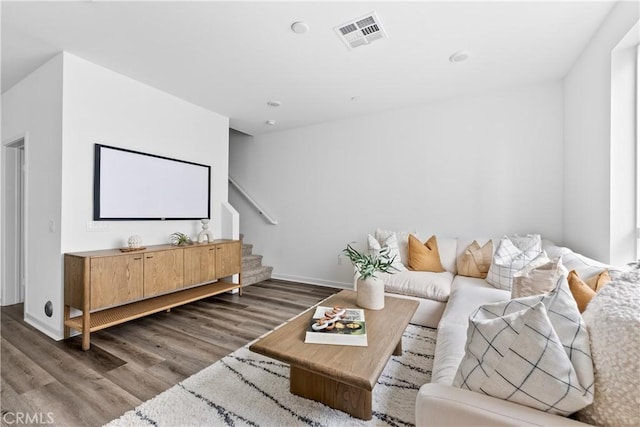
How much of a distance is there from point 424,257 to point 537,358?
232cm

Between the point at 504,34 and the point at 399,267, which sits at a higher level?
the point at 504,34

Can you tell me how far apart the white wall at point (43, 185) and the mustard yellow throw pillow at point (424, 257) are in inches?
134

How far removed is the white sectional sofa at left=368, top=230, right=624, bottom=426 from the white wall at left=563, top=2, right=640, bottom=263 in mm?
265

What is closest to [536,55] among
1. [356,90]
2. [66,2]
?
[356,90]

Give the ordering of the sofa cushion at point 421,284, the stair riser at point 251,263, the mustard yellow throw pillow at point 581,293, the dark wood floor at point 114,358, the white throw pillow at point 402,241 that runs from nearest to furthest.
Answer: the mustard yellow throw pillow at point 581,293
the dark wood floor at point 114,358
the sofa cushion at point 421,284
the white throw pillow at point 402,241
the stair riser at point 251,263

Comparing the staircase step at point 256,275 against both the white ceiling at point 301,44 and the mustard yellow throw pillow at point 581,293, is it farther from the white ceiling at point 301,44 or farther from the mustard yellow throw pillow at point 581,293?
the mustard yellow throw pillow at point 581,293

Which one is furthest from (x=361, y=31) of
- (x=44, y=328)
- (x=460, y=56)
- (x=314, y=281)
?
(x=44, y=328)

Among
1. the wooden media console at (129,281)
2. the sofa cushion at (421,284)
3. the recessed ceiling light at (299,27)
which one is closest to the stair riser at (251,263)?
the wooden media console at (129,281)

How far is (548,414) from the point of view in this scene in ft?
2.55

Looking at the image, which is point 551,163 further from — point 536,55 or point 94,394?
point 94,394

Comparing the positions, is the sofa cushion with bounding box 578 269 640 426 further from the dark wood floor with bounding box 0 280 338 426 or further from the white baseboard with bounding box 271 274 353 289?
the white baseboard with bounding box 271 274 353 289

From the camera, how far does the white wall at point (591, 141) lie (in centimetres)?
204

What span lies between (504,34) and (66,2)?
3206mm

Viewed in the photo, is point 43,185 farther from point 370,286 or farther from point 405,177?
point 405,177
